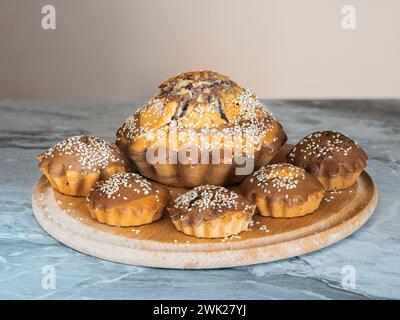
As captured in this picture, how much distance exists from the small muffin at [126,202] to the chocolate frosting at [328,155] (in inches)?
17.0

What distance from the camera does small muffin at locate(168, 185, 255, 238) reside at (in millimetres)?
1688

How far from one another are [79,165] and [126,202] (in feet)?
0.84

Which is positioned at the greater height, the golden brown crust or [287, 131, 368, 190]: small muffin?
the golden brown crust

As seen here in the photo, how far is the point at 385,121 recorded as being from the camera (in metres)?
2.95

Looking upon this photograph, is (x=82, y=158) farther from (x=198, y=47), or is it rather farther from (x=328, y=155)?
(x=198, y=47)

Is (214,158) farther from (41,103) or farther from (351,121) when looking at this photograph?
(41,103)

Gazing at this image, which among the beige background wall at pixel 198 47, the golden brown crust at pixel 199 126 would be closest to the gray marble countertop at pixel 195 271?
the golden brown crust at pixel 199 126

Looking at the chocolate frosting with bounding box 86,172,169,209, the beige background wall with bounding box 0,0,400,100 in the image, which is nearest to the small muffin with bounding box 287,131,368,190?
the chocolate frosting with bounding box 86,172,169,209

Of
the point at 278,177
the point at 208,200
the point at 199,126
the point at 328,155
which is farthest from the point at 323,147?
the point at 208,200

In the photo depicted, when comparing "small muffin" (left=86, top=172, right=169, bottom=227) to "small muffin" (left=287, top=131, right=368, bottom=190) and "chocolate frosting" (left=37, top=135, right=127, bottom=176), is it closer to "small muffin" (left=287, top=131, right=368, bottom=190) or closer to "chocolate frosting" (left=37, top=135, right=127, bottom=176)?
"chocolate frosting" (left=37, top=135, right=127, bottom=176)

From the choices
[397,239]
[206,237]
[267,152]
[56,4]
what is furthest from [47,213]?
[56,4]

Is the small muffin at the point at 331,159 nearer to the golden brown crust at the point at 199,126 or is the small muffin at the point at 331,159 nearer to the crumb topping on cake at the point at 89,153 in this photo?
the golden brown crust at the point at 199,126

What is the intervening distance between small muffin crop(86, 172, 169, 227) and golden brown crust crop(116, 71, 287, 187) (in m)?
0.17

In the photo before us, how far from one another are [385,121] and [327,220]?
4.12 feet
